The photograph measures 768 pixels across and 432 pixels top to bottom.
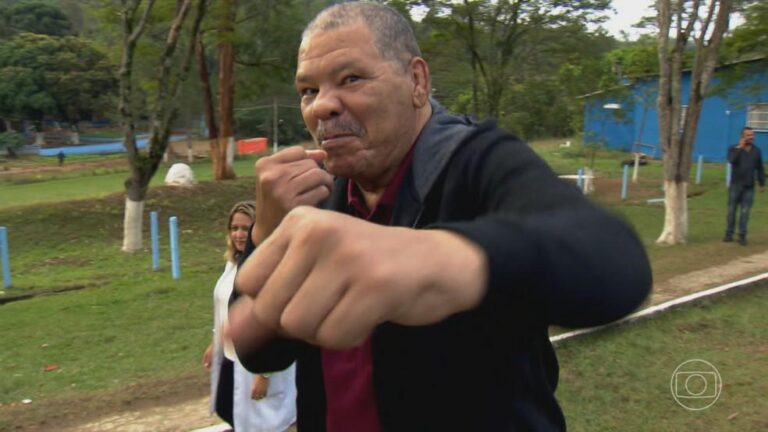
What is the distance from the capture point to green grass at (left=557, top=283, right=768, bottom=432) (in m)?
4.75

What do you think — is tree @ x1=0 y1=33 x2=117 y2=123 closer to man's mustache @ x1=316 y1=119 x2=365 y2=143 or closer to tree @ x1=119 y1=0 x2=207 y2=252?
tree @ x1=119 y1=0 x2=207 y2=252

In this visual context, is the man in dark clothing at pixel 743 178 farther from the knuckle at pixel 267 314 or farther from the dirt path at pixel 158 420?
the knuckle at pixel 267 314

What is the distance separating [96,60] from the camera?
46750mm

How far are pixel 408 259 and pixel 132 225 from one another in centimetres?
1343

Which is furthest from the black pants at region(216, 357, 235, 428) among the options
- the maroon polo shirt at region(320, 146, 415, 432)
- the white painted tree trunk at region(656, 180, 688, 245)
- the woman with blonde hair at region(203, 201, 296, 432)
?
the white painted tree trunk at region(656, 180, 688, 245)

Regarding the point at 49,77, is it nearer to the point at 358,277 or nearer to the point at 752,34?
the point at 752,34

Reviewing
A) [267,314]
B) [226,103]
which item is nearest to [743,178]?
[267,314]

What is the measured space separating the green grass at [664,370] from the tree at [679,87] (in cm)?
491

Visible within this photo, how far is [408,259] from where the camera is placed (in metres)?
0.71

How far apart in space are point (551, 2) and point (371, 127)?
17992 mm

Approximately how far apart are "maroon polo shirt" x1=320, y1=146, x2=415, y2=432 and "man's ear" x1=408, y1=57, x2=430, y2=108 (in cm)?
10

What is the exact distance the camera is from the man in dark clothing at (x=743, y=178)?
12.0 metres

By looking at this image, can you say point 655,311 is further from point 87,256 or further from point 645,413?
point 87,256

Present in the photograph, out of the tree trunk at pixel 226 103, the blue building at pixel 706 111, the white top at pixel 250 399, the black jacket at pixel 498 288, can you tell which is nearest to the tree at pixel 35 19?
the tree trunk at pixel 226 103
